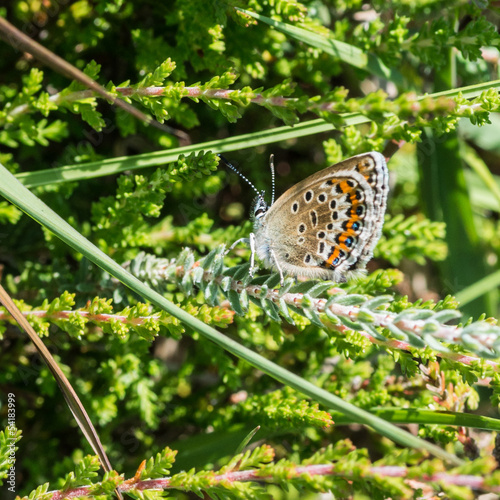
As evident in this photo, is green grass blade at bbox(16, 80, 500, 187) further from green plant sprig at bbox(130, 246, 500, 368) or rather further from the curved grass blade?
the curved grass blade

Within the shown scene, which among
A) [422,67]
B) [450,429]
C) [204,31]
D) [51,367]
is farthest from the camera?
[422,67]

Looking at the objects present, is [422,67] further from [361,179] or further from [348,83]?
[361,179]

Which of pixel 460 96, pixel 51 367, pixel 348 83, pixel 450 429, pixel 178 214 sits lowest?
pixel 450 429

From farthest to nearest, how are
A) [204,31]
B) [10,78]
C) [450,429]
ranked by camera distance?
[10,78], [204,31], [450,429]

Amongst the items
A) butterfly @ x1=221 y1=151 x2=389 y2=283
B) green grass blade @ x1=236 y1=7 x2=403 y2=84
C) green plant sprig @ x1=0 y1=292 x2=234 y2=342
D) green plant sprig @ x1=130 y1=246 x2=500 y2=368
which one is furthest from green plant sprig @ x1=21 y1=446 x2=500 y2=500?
green grass blade @ x1=236 y1=7 x2=403 y2=84

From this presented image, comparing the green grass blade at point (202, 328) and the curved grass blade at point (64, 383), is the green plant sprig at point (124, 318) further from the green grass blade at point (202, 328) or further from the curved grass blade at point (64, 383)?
the green grass blade at point (202, 328)

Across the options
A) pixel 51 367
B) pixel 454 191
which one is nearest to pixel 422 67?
pixel 454 191

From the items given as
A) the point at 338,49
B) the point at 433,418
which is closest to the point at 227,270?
the point at 433,418

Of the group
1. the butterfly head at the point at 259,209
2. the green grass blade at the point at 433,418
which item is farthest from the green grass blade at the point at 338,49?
the green grass blade at the point at 433,418
